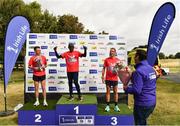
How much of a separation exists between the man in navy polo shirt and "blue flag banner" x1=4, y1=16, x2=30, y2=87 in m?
6.69

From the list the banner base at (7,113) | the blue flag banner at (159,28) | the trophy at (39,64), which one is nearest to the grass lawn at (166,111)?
the blue flag banner at (159,28)

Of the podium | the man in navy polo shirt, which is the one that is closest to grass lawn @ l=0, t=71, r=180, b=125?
the podium

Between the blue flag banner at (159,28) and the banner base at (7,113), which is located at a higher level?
the blue flag banner at (159,28)

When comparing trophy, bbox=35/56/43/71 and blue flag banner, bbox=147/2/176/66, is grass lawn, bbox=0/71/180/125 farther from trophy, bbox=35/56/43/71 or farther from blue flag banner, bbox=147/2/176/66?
blue flag banner, bbox=147/2/176/66

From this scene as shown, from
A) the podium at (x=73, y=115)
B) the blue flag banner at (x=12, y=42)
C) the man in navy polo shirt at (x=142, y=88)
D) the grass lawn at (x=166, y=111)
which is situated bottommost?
the grass lawn at (x=166, y=111)

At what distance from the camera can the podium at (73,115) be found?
10.6 m

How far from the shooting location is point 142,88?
7.06 m

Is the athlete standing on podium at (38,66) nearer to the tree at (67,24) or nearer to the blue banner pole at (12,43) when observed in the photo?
the blue banner pole at (12,43)

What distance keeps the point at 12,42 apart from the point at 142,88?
6978 millimetres

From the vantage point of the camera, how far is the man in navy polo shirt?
22.8 feet

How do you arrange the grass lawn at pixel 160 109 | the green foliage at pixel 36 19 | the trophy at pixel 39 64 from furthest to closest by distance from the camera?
1. the green foliage at pixel 36 19
2. the grass lawn at pixel 160 109
3. the trophy at pixel 39 64

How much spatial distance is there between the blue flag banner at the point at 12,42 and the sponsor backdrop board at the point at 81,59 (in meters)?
0.62

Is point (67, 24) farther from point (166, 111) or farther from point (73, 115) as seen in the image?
point (73, 115)

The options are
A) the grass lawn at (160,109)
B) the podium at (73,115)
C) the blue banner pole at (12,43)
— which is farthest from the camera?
the blue banner pole at (12,43)
